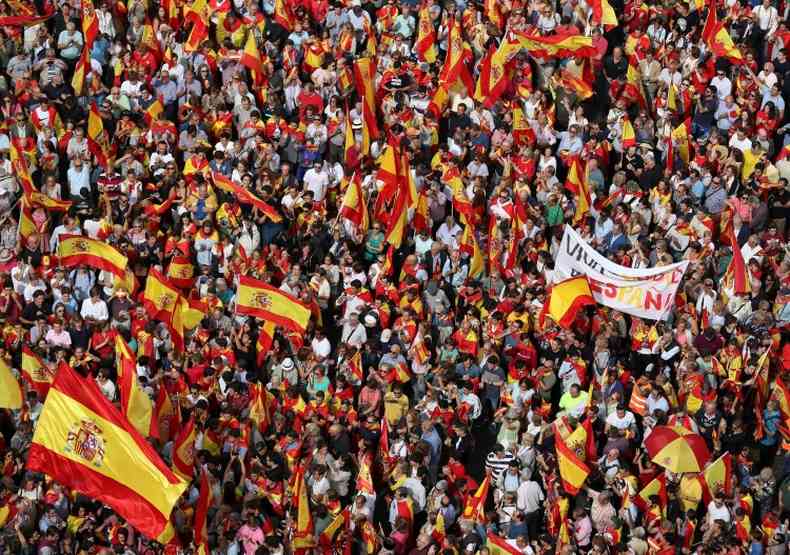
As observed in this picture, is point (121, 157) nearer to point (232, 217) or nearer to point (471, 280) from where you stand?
point (232, 217)

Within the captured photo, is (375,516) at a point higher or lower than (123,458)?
lower

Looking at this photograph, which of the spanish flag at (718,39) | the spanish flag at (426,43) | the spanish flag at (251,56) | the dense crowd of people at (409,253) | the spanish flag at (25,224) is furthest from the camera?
the spanish flag at (426,43)

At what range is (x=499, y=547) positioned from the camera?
974 inches

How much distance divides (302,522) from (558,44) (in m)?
9.38

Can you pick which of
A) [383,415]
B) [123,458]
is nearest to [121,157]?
[383,415]

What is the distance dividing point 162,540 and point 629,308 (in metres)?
6.80

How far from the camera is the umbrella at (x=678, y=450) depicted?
25.5 meters

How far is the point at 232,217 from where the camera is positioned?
99.5 ft

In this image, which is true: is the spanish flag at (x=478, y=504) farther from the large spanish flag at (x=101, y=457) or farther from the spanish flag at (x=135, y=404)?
the spanish flag at (x=135, y=404)

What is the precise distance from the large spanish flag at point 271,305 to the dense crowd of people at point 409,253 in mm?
321

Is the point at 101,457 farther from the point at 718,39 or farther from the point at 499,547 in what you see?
the point at 718,39

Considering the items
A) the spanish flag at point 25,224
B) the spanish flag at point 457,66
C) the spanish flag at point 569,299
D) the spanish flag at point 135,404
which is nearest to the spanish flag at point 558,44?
the spanish flag at point 457,66

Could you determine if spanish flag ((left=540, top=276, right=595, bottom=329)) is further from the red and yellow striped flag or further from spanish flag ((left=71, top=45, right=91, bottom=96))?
spanish flag ((left=71, top=45, right=91, bottom=96))


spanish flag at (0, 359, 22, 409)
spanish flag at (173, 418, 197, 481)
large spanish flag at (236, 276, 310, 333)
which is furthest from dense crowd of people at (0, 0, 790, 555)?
spanish flag at (0, 359, 22, 409)
